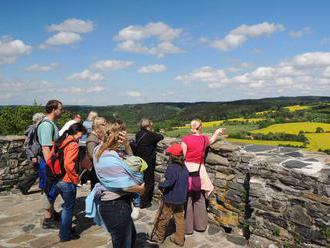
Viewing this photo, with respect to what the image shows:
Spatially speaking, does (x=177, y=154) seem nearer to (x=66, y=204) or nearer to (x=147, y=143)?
(x=147, y=143)

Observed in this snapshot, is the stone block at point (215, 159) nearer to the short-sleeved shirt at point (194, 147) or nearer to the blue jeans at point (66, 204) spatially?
the short-sleeved shirt at point (194, 147)

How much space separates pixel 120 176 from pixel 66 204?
85.0 inches

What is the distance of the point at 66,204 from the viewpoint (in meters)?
5.43

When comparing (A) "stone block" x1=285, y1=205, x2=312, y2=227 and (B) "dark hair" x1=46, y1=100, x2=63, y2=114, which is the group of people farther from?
(A) "stone block" x1=285, y1=205, x2=312, y2=227

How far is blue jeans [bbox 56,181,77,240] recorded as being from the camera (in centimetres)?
537

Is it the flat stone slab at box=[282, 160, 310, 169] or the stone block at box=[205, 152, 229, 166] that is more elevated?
the flat stone slab at box=[282, 160, 310, 169]

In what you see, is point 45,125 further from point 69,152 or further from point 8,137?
point 8,137

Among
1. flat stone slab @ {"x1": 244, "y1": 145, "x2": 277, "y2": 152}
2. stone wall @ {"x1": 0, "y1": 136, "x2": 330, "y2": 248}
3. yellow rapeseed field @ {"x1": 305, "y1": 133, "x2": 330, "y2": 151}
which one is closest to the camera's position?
stone wall @ {"x1": 0, "y1": 136, "x2": 330, "y2": 248}

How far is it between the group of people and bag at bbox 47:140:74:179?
22mm

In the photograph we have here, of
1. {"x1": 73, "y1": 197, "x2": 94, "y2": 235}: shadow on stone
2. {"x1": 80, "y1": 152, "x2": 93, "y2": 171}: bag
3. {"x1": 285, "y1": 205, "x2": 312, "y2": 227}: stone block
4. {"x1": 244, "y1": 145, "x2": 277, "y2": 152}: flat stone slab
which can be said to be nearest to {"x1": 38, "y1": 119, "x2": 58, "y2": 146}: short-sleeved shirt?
→ {"x1": 80, "y1": 152, "x2": 93, "y2": 171}: bag

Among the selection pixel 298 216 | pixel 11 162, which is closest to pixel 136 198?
pixel 298 216

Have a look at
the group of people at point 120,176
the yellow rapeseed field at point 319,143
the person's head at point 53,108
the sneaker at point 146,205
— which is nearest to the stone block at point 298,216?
the group of people at point 120,176

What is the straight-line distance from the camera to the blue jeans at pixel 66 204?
17.6 feet

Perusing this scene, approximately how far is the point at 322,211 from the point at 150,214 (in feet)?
11.6
